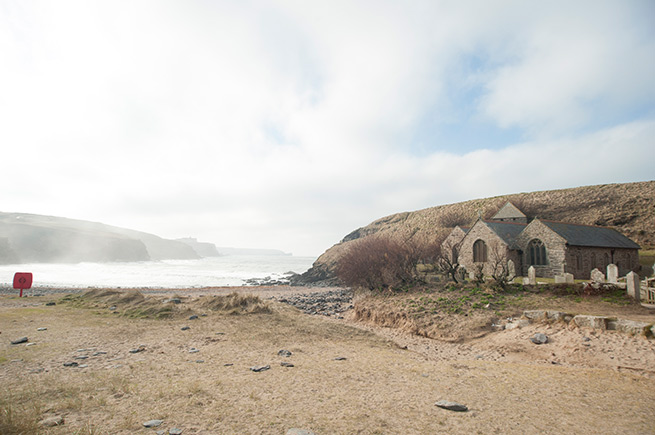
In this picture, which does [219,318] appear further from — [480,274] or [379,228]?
[379,228]

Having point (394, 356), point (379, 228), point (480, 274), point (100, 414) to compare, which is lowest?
point (394, 356)

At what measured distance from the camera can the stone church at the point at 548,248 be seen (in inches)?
1034

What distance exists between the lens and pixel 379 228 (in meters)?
89.1

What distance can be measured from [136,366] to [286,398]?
15.3 feet

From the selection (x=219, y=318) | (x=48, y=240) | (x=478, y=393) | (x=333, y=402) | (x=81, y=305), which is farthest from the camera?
(x=48, y=240)

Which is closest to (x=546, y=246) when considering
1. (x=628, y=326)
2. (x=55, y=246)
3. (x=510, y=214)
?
(x=628, y=326)

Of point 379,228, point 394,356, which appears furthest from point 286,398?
point 379,228

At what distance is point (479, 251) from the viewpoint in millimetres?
30750

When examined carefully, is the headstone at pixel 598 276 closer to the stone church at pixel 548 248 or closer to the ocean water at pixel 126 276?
the stone church at pixel 548 248

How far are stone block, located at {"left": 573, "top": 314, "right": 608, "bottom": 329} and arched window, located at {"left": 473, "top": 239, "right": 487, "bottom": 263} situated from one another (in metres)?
18.5

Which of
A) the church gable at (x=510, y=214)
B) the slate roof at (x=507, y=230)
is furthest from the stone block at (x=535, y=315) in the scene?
the church gable at (x=510, y=214)

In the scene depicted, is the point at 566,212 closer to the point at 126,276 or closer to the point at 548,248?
the point at 548,248

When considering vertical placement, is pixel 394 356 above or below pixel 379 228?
below

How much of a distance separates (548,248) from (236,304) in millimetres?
25395
